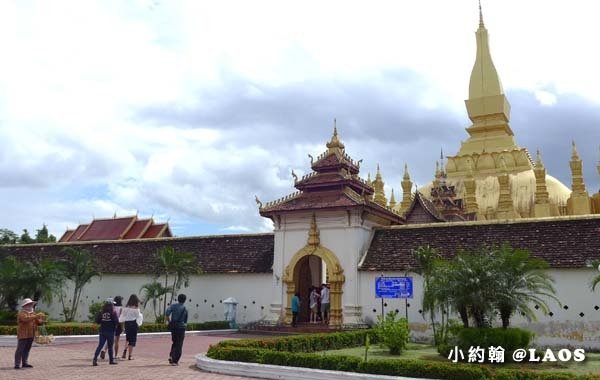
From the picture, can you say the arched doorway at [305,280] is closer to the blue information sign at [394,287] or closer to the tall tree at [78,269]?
the blue information sign at [394,287]

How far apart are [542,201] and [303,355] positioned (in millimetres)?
30286

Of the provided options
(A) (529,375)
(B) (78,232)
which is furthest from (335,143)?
(B) (78,232)

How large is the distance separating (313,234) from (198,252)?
6.42m

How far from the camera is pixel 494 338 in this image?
1298 cm

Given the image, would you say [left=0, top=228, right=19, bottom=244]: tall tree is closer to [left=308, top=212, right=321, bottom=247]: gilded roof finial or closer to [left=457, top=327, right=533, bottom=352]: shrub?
[left=308, top=212, right=321, bottom=247]: gilded roof finial

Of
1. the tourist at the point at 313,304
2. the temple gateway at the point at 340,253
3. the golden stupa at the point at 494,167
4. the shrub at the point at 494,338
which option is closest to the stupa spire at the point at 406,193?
the golden stupa at the point at 494,167

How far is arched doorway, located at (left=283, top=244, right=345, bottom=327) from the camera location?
70.3 feet

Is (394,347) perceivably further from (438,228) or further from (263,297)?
(263,297)

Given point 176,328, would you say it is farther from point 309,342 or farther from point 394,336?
point 394,336

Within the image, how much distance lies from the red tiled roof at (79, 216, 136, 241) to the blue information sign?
89.4 ft

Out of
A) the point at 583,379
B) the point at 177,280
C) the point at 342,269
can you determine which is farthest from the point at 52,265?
the point at 583,379

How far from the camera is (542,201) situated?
37.8m

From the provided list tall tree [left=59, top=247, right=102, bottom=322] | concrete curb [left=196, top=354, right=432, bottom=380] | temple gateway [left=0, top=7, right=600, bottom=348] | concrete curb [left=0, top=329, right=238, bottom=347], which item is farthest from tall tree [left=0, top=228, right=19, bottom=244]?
concrete curb [left=196, top=354, right=432, bottom=380]

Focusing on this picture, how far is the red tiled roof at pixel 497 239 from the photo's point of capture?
18438 millimetres
